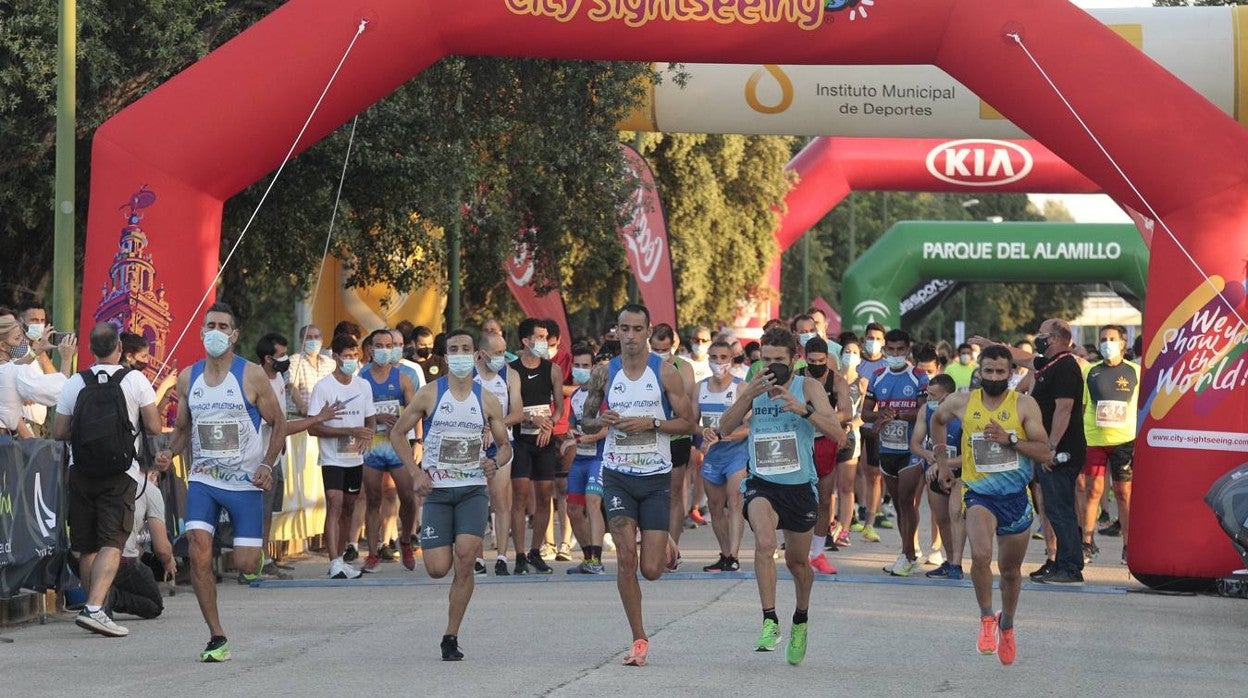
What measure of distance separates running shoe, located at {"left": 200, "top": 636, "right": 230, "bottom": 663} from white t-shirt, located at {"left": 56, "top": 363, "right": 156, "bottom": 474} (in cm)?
180

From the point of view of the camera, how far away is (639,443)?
33.2 feet

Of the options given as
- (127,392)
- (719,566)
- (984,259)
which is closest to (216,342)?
(127,392)

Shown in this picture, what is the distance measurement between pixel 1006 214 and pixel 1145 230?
7762 cm

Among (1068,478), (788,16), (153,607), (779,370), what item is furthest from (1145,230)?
(153,607)

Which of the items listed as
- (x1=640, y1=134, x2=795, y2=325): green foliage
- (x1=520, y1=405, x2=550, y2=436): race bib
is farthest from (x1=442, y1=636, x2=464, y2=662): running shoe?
(x1=640, y1=134, x2=795, y2=325): green foliage

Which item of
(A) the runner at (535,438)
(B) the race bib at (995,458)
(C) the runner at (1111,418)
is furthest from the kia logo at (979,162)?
(B) the race bib at (995,458)

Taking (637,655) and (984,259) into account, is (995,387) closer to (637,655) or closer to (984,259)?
(637,655)

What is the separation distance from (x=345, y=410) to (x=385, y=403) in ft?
1.33

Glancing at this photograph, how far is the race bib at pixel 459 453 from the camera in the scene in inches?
399

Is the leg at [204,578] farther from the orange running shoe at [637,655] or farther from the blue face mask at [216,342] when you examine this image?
the orange running shoe at [637,655]

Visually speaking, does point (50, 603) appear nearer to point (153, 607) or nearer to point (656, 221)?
point (153, 607)

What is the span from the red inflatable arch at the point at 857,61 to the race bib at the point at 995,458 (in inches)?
144

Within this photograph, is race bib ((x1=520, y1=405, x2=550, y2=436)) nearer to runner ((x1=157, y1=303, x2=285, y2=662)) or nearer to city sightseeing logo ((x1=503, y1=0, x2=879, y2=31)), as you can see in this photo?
city sightseeing logo ((x1=503, y1=0, x2=879, y2=31))

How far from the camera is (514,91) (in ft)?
64.0
